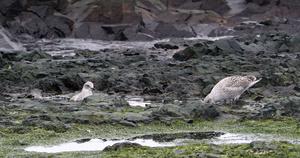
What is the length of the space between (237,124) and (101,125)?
2.67 metres

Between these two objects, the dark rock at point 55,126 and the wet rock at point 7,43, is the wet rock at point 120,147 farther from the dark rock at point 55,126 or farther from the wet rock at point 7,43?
the wet rock at point 7,43

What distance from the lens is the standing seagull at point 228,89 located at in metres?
12.8

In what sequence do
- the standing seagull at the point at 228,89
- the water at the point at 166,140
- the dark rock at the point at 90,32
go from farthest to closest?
1. the dark rock at the point at 90,32
2. the standing seagull at the point at 228,89
3. the water at the point at 166,140

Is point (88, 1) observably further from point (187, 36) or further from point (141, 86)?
point (141, 86)

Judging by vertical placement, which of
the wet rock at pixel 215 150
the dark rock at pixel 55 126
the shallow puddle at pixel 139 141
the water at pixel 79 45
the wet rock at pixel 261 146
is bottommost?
the water at pixel 79 45

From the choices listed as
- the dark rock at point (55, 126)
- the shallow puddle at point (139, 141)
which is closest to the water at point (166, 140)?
the shallow puddle at point (139, 141)

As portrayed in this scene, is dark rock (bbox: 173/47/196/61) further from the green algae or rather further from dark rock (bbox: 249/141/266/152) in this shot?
dark rock (bbox: 249/141/266/152)

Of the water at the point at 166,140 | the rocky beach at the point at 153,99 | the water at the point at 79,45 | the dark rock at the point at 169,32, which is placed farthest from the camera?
the dark rock at the point at 169,32

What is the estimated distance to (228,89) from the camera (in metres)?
12.9

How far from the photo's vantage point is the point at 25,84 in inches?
692

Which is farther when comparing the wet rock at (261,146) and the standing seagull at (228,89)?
the standing seagull at (228,89)

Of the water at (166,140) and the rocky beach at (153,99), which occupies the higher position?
the water at (166,140)

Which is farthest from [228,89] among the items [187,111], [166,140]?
[166,140]

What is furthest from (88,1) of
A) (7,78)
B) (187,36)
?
(7,78)
